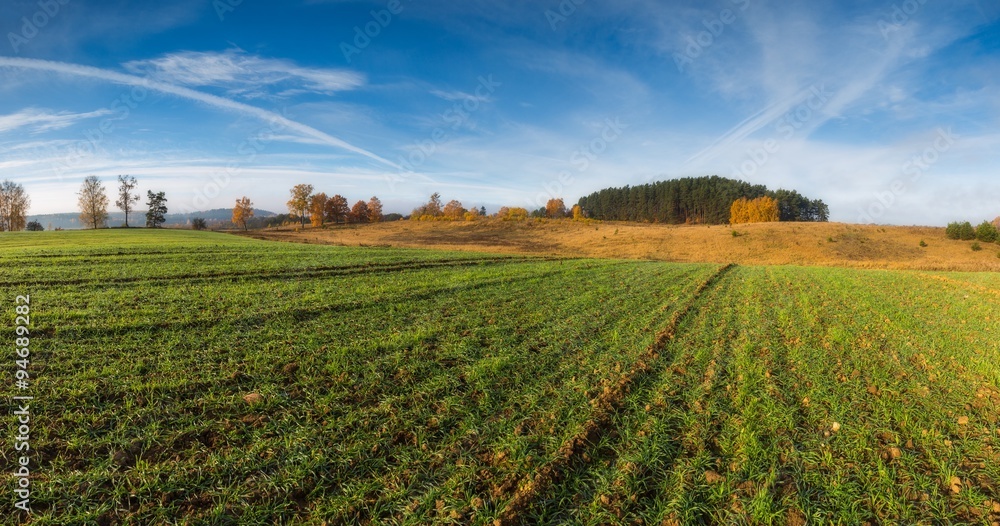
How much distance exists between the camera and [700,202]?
126125 millimetres

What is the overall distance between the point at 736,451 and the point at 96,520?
6.72 metres

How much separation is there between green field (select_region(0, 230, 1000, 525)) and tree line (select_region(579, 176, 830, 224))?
119 m

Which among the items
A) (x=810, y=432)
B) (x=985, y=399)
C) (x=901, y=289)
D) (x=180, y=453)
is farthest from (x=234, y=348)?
(x=901, y=289)

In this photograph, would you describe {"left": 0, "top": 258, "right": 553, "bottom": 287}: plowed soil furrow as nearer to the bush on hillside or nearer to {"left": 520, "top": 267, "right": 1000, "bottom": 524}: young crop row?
{"left": 520, "top": 267, "right": 1000, "bottom": 524}: young crop row

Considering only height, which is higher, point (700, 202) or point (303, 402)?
point (700, 202)

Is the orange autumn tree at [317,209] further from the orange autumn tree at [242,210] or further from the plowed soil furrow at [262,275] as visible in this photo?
the plowed soil furrow at [262,275]

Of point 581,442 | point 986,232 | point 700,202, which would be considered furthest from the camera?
point 700,202

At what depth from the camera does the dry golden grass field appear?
48.6m

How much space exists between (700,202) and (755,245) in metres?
76.8

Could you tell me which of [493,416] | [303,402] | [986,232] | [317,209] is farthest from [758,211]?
[303,402]

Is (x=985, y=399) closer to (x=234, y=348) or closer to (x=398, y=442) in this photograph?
(x=398, y=442)

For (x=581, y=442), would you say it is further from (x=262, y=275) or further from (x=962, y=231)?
(x=962, y=231)

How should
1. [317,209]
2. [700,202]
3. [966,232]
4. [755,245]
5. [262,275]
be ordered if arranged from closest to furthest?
1. [262,275]
2. [755,245]
3. [966,232]
4. [317,209]
5. [700,202]

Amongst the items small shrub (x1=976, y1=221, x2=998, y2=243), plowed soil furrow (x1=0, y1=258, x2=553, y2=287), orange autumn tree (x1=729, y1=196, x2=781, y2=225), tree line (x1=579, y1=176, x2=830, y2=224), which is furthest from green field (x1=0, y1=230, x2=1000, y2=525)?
tree line (x1=579, y1=176, x2=830, y2=224)
